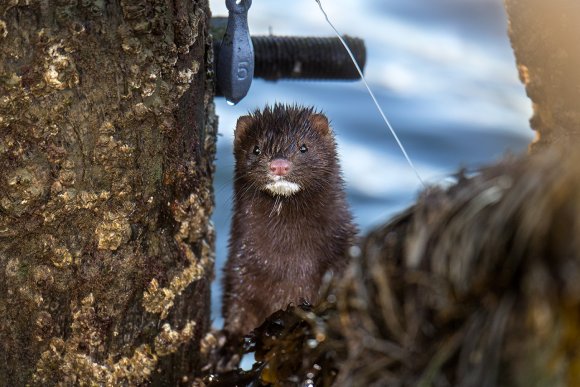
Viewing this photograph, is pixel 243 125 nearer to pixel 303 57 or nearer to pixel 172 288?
pixel 303 57

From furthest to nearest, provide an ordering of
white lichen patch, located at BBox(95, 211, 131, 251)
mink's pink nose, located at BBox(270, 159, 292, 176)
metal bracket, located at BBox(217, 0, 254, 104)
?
mink's pink nose, located at BBox(270, 159, 292, 176) → metal bracket, located at BBox(217, 0, 254, 104) → white lichen patch, located at BBox(95, 211, 131, 251)

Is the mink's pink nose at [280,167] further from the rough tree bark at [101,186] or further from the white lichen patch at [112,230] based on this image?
the white lichen patch at [112,230]

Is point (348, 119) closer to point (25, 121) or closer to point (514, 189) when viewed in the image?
point (25, 121)

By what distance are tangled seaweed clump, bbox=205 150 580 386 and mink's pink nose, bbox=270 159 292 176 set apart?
3.78 ft

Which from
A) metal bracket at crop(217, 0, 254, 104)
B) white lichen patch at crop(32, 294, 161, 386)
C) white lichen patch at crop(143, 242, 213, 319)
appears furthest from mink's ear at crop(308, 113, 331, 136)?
white lichen patch at crop(32, 294, 161, 386)

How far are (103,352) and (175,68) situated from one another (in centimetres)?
86

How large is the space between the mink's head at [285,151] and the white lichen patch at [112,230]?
607 millimetres

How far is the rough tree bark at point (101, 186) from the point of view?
2197mm

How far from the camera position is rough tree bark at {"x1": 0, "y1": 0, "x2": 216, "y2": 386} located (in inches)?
86.5

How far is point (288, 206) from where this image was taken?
2977 mm

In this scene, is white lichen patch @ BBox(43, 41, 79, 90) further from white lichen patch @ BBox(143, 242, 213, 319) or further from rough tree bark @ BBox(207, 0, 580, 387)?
rough tree bark @ BBox(207, 0, 580, 387)

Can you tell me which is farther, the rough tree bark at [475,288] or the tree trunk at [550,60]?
the tree trunk at [550,60]

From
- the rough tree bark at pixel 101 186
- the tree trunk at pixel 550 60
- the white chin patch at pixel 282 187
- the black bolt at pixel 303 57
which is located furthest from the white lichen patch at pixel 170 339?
the tree trunk at pixel 550 60

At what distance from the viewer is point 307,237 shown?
2.96 metres
